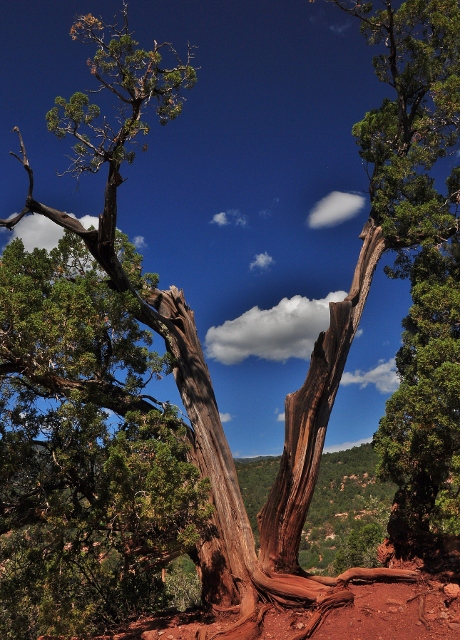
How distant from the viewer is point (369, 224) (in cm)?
1037

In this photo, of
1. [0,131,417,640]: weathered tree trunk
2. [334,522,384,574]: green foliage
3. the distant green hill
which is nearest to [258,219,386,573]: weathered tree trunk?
[0,131,417,640]: weathered tree trunk

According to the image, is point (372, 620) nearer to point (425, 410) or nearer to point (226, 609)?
point (226, 609)

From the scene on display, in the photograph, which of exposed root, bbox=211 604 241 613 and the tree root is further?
exposed root, bbox=211 604 241 613

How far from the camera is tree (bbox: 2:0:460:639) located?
7277 millimetres

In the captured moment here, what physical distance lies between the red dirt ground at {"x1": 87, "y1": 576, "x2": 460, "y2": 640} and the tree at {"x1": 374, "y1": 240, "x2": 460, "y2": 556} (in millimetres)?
1175

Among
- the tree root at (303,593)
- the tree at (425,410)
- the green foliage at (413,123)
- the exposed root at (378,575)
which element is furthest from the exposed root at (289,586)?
the green foliage at (413,123)

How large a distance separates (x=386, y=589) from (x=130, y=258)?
7567 mm

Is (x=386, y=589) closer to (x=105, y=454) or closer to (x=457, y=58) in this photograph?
(x=105, y=454)

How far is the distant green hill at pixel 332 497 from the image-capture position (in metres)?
32.2

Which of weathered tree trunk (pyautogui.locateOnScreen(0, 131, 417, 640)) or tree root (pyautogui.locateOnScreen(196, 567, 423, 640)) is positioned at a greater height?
weathered tree trunk (pyautogui.locateOnScreen(0, 131, 417, 640))

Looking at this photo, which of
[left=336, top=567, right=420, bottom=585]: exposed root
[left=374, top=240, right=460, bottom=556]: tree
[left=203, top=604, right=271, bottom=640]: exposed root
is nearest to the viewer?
[left=203, top=604, right=271, bottom=640]: exposed root

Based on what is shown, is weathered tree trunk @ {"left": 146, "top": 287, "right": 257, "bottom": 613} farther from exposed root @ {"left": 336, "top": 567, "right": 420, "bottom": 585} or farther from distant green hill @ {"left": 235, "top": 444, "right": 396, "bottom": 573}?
distant green hill @ {"left": 235, "top": 444, "right": 396, "bottom": 573}

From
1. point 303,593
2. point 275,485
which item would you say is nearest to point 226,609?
point 303,593

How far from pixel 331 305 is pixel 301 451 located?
2604 mm
